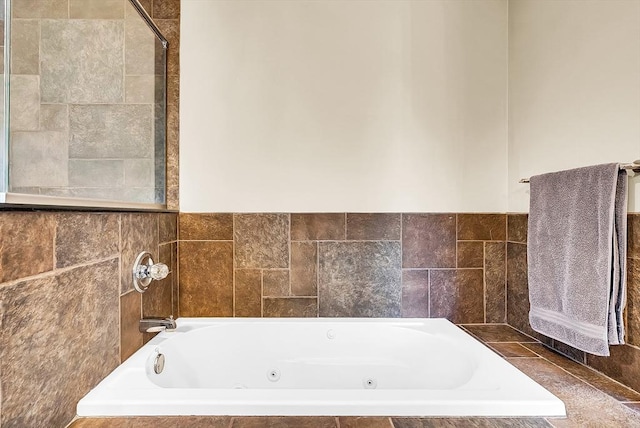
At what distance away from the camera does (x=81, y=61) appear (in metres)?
1.37

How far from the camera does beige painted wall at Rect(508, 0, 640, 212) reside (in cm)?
127

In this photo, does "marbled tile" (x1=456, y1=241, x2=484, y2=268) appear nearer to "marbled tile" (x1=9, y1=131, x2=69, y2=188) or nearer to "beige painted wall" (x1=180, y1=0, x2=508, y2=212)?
"beige painted wall" (x1=180, y1=0, x2=508, y2=212)

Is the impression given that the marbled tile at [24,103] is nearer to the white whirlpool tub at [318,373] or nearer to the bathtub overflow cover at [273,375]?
the white whirlpool tub at [318,373]

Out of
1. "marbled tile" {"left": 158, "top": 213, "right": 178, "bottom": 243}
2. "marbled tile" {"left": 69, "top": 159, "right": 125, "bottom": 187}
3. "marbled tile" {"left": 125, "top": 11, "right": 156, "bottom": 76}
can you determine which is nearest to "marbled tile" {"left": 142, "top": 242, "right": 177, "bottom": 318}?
"marbled tile" {"left": 158, "top": 213, "right": 178, "bottom": 243}

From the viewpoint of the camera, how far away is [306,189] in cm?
195

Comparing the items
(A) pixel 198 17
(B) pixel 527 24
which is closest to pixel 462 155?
(B) pixel 527 24

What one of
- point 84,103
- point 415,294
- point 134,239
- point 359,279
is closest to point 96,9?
point 84,103

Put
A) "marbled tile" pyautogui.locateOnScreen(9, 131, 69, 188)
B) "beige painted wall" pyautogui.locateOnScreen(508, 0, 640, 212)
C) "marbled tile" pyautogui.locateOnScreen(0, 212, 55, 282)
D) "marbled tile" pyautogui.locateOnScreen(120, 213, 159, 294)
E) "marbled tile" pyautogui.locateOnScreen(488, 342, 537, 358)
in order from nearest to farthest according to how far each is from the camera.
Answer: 1. "marbled tile" pyautogui.locateOnScreen(0, 212, 55, 282)
2. "marbled tile" pyautogui.locateOnScreen(9, 131, 69, 188)
3. "beige painted wall" pyautogui.locateOnScreen(508, 0, 640, 212)
4. "marbled tile" pyautogui.locateOnScreen(120, 213, 159, 294)
5. "marbled tile" pyautogui.locateOnScreen(488, 342, 537, 358)

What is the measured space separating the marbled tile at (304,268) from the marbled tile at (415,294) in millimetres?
496

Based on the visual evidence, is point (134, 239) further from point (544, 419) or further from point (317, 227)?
point (544, 419)

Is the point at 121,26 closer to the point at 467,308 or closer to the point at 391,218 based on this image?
the point at 391,218

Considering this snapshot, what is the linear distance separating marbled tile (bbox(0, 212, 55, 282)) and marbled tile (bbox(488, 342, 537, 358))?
1.73 m

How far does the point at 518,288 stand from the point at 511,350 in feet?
1.38

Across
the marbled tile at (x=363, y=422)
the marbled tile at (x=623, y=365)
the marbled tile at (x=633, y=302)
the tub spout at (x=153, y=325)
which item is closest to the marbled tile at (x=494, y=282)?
the marbled tile at (x=623, y=365)
